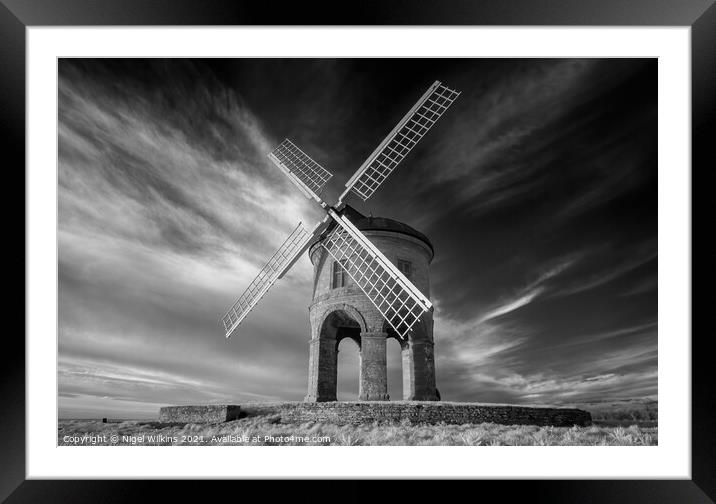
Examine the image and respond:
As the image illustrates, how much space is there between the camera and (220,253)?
36.5 ft

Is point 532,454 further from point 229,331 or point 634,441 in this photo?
point 229,331

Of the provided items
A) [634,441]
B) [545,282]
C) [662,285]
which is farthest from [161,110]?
[634,441]

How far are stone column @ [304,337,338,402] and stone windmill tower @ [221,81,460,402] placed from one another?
0.03 meters

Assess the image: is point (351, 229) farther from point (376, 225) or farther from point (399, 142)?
point (399, 142)

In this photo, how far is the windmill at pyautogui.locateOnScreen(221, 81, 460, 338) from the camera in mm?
11984

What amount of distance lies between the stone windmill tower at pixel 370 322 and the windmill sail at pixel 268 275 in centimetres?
77

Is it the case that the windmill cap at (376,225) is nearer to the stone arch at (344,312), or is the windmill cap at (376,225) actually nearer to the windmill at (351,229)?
the windmill at (351,229)

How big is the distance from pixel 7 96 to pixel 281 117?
547 centimetres

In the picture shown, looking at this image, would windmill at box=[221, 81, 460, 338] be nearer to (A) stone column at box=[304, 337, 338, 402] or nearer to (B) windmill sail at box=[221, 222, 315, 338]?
(B) windmill sail at box=[221, 222, 315, 338]

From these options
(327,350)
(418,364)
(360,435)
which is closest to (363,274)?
(327,350)

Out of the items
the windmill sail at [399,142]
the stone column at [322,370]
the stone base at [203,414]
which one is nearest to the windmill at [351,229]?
the windmill sail at [399,142]

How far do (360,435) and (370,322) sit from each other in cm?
421
